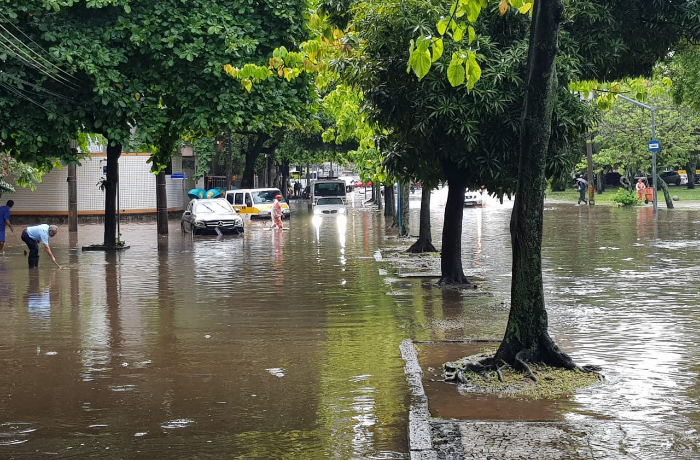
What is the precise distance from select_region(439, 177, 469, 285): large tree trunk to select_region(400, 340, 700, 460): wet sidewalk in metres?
8.98

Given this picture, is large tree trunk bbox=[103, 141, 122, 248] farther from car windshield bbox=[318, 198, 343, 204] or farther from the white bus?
the white bus

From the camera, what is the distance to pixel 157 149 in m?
28.5

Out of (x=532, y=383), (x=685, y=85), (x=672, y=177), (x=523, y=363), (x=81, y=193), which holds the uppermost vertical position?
(x=685, y=85)

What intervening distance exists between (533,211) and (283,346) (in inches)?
139

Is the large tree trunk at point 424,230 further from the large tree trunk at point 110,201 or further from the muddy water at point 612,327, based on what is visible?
the large tree trunk at point 110,201

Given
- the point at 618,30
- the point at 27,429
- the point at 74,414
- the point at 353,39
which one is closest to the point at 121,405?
the point at 74,414

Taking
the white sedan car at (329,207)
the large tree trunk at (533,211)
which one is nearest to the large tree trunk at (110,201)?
the large tree trunk at (533,211)

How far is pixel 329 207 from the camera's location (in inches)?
2078

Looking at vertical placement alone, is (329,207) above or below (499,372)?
above

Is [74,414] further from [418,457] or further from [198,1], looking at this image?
[198,1]

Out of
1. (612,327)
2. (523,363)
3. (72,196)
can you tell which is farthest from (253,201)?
(523,363)

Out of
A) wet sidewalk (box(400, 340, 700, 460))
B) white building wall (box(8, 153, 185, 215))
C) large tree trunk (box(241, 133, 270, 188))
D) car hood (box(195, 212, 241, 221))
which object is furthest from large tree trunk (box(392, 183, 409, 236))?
large tree trunk (box(241, 133, 270, 188))

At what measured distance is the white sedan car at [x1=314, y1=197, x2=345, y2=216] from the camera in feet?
169

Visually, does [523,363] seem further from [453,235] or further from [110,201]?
[110,201]
